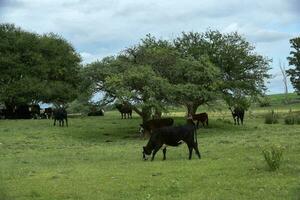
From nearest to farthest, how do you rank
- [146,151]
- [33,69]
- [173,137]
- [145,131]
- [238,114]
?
1. [173,137]
2. [146,151]
3. [145,131]
4. [238,114]
5. [33,69]

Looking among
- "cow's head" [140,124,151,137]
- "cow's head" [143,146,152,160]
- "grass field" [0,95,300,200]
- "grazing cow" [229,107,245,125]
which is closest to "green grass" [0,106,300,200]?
"grass field" [0,95,300,200]

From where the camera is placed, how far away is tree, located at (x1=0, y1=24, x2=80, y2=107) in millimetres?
58844

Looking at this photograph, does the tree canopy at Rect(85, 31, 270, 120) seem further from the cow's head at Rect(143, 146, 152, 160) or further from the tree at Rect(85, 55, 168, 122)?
the cow's head at Rect(143, 146, 152, 160)

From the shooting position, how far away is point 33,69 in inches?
2395

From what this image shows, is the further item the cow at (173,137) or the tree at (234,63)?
the tree at (234,63)

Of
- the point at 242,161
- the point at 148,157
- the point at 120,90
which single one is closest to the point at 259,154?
the point at 242,161

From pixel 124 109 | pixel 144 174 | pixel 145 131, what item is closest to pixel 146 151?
pixel 144 174

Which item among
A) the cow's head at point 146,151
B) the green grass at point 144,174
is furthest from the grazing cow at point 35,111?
the cow's head at point 146,151

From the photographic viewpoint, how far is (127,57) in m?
38.7

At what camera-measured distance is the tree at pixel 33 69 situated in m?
58.8

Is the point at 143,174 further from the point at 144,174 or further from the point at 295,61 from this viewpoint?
the point at 295,61

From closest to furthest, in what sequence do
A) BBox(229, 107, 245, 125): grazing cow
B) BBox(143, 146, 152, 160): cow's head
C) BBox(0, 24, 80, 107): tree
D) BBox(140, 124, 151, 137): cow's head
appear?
1. BBox(143, 146, 152, 160): cow's head
2. BBox(140, 124, 151, 137): cow's head
3. BBox(229, 107, 245, 125): grazing cow
4. BBox(0, 24, 80, 107): tree

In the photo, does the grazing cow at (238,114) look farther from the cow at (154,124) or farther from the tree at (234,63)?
the cow at (154,124)

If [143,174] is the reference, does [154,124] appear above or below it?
above
